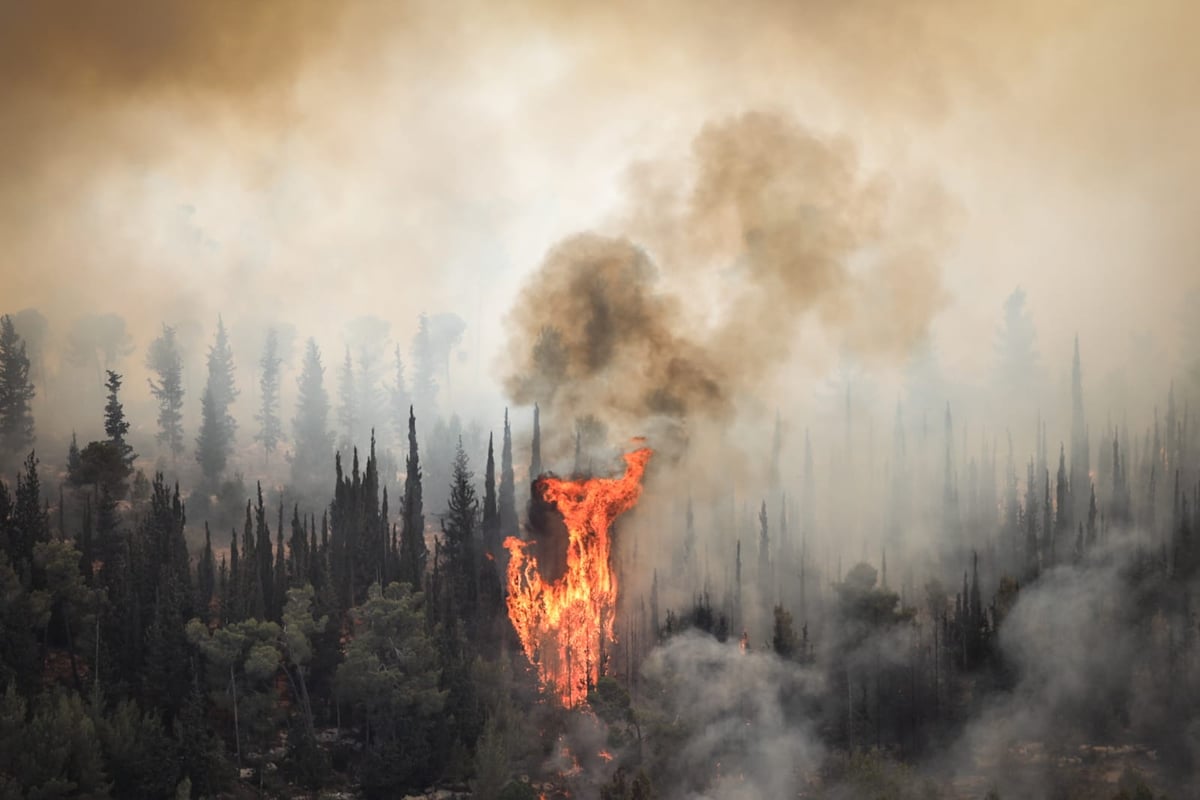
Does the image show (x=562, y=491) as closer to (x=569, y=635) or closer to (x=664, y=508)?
(x=569, y=635)

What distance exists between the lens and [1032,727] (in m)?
129

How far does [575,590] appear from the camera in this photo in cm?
13462

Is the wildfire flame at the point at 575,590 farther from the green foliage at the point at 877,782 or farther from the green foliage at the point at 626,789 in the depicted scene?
the green foliage at the point at 877,782

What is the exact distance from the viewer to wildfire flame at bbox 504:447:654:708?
130250mm

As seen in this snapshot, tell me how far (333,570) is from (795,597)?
74087 mm

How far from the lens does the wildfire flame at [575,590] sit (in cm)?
13025

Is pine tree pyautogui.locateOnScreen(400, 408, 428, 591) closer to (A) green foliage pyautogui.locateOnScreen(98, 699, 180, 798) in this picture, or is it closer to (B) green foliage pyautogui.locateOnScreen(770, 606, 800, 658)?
(A) green foliage pyautogui.locateOnScreen(98, 699, 180, 798)

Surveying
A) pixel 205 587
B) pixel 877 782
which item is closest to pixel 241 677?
pixel 205 587

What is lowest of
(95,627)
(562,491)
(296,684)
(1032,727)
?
(1032,727)

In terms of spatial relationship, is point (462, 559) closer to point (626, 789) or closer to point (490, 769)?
point (490, 769)

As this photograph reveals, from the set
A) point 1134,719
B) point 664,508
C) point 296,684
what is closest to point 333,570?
point 296,684

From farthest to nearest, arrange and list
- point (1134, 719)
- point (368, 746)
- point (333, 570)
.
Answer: point (333, 570) < point (1134, 719) < point (368, 746)

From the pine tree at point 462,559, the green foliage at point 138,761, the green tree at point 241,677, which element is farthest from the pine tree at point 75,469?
the green foliage at point 138,761

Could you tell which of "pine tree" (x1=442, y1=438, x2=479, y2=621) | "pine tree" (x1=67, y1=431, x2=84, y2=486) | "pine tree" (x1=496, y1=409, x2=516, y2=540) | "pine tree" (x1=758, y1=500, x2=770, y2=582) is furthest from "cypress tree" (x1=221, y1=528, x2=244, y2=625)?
"pine tree" (x1=758, y1=500, x2=770, y2=582)
